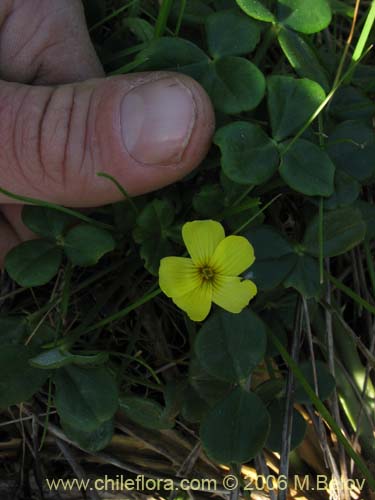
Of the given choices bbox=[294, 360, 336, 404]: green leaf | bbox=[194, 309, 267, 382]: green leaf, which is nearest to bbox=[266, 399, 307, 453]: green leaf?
bbox=[294, 360, 336, 404]: green leaf

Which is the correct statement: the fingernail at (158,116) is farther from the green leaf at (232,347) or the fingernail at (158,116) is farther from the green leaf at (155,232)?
the green leaf at (232,347)

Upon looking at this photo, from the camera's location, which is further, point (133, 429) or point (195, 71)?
point (133, 429)

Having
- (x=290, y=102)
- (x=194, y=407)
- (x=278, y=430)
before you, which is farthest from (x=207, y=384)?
(x=290, y=102)

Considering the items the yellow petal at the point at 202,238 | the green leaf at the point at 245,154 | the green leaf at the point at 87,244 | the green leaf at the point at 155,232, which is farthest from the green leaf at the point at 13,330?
the green leaf at the point at 245,154

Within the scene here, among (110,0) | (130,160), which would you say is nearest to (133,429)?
(130,160)

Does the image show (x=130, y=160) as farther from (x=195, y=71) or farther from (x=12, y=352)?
(x=12, y=352)

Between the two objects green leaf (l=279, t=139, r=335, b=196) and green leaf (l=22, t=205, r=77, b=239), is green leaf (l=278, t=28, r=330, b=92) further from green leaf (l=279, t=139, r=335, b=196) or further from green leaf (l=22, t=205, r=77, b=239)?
green leaf (l=22, t=205, r=77, b=239)

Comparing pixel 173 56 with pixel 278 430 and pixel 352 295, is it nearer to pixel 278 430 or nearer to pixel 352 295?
pixel 352 295
